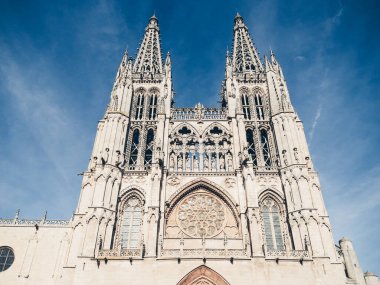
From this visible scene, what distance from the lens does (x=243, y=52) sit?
34.3 metres

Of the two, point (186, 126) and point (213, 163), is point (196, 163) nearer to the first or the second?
point (213, 163)

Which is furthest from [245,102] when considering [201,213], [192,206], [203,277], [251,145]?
[203,277]

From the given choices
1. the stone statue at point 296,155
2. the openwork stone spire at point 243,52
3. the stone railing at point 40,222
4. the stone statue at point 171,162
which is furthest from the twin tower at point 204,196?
the stone railing at point 40,222

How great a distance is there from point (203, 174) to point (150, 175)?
154 inches

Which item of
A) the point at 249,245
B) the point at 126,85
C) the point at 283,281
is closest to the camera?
the point at 283,281

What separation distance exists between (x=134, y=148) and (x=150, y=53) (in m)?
13.0

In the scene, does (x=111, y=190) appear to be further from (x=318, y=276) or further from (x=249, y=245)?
(x=318, y=276)

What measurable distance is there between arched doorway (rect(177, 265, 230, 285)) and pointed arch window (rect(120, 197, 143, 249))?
4300mm

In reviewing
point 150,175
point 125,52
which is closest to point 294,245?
point 150,175

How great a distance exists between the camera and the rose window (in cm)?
2200

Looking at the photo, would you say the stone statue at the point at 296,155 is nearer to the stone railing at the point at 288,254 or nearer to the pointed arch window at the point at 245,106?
the pointed arch window at the point at 245,106

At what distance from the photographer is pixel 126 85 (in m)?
28.6

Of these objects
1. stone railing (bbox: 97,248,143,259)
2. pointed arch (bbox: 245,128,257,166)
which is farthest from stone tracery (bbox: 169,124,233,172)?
stone railing (bbox: 97,248,143,259)

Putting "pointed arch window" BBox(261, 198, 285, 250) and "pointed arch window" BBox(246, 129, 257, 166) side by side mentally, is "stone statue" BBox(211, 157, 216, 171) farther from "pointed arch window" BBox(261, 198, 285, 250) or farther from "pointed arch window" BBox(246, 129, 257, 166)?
"pointed arch window" BBox(261, 198, 285, 250)
